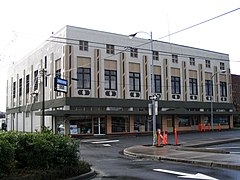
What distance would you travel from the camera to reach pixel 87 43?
130 feet

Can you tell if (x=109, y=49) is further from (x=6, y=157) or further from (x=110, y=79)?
(x=6, y=157)

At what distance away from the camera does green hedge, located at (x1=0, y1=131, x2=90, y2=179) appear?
10219mm

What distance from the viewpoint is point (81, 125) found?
3866 cm

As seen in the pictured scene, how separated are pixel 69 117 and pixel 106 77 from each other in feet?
22.5

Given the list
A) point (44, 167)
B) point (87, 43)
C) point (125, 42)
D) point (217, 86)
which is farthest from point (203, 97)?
point (44, 167)

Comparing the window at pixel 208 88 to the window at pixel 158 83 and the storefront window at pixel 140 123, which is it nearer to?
the window at pixel 158 83

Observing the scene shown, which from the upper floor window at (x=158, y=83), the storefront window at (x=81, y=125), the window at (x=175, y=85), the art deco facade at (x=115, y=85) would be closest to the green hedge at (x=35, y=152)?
the art deco facade at (x=115, y=85)

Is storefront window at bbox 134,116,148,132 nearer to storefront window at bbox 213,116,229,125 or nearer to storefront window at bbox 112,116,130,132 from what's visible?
storefront window at bbox 112,116,130,132

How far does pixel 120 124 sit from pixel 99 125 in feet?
10.2

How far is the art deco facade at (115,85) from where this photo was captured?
38.3 metres

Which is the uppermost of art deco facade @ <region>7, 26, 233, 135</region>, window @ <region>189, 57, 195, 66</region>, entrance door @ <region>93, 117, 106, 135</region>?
window @ <region>189, 57, 195, 66</region>

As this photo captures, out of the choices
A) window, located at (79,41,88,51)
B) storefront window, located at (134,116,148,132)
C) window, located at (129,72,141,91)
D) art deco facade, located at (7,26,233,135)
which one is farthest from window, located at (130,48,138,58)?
storefront window, located at (134,116,148,132)

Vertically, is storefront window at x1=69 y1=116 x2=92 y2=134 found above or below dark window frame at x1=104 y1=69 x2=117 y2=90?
below

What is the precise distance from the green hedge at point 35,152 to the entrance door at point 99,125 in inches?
1092
